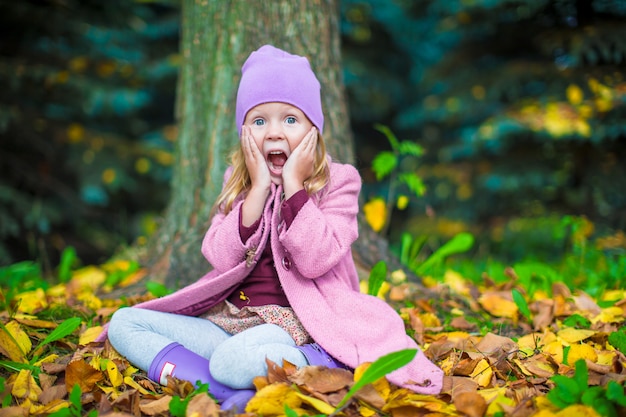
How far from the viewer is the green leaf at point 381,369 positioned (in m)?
1.57

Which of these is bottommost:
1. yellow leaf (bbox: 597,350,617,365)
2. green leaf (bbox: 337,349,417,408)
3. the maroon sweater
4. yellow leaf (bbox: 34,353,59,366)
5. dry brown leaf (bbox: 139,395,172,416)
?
yellow leaf (bbox: 597,350,617,365)

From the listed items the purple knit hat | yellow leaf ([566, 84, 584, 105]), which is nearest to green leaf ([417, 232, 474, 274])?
the purple knit hat

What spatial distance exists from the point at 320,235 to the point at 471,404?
73cm

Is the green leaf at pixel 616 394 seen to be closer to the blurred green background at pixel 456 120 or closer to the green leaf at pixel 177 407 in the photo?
the green leaf at pixel 177 407

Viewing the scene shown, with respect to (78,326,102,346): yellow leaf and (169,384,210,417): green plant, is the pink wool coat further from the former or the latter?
(169,384,210,417): green plant

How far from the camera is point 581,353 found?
1938mm

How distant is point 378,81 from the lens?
857cm

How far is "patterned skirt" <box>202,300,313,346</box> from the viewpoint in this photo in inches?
78.3

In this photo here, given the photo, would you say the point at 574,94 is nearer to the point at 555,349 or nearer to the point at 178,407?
the point at 555,349

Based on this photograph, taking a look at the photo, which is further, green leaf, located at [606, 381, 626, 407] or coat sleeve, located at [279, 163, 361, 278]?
coat sleeve, located at [279, 163, 361, 278]

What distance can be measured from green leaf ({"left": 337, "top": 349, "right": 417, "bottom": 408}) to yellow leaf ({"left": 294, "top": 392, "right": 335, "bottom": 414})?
0.03 meters

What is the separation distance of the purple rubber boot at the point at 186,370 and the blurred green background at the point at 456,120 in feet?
9.73

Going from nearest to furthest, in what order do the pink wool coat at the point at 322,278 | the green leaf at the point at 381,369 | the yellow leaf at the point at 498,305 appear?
the green leaf at the point at 381,369 < the pink wool coat at the point at 322,278 < the yellow leaf at the point at 498,305

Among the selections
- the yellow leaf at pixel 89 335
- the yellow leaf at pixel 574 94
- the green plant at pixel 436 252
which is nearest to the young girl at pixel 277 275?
the yellow leaf at pixel 89 335
